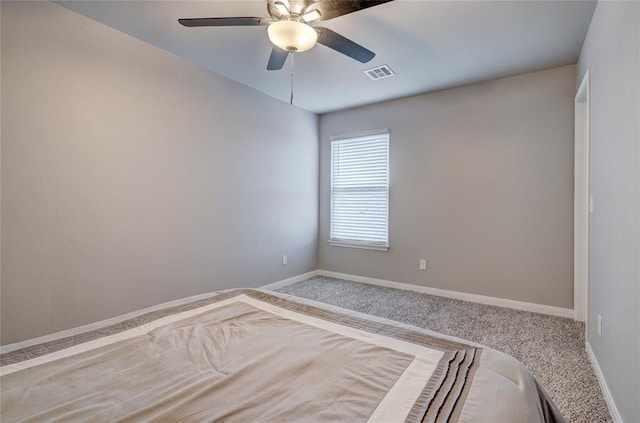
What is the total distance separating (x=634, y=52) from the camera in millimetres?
1450

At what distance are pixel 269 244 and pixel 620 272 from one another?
3298mm

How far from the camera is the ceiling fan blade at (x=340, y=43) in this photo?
1861mm

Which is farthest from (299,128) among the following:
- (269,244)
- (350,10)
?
(350,10)

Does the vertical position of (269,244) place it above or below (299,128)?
below

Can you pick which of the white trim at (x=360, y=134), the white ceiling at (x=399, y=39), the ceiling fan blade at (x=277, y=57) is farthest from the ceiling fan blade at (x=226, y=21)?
the white trim at (x=360, y=134)

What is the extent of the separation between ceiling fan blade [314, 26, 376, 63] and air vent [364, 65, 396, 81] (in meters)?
1.09

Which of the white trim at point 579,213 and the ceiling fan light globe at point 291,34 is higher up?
the ceiling fan light globe at point 291,34

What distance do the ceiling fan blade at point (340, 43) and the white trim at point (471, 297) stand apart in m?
2.93

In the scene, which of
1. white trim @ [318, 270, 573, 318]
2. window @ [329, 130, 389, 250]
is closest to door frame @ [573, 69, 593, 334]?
white trim @ [318, 270, 573, 318]

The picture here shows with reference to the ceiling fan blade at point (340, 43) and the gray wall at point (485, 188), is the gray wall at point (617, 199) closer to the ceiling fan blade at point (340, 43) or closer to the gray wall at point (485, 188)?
the gray wall at point (485, 188)

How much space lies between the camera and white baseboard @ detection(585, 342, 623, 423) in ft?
5.27

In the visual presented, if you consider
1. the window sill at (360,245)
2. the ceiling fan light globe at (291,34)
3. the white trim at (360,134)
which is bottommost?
the window sill at (360,245)

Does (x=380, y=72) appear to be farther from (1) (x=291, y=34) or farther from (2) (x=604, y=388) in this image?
(2) (x=604, y=388)

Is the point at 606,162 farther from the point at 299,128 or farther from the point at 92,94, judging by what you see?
the point at 92,94
